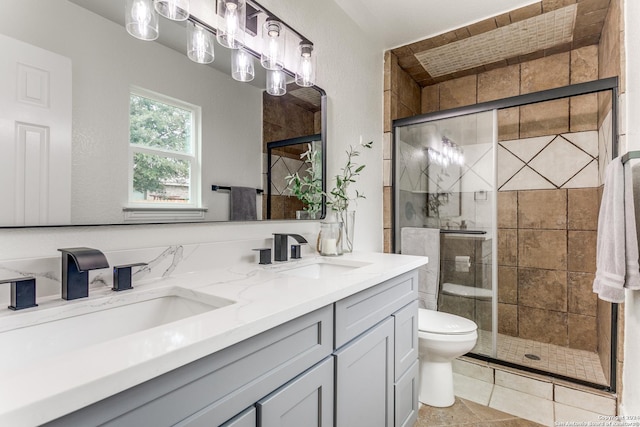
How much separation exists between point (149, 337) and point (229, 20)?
121 centimetres

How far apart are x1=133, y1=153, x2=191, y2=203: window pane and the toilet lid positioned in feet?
4.92

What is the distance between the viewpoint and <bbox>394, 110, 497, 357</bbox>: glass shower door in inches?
91.0

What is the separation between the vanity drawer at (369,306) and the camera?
1.05 meters

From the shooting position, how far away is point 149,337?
608 millimetres

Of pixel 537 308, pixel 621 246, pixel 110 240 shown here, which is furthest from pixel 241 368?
pixel 537 308

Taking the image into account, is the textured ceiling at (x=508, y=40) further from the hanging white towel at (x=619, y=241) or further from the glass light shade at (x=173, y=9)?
the glass light shade at (x=173, y=9)

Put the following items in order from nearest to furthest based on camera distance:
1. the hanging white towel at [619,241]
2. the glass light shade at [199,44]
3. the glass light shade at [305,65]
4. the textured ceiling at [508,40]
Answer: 1. the glass light shade at [199,44]
2. the hanging white towel at [619,241]
3. the glass light shade at [305,65]
4. the textured ceiling at [508,40]

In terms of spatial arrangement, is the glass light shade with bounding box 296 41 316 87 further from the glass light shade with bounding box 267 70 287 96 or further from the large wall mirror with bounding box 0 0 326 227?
the large wall mirror with bounding box 0 0 326 227

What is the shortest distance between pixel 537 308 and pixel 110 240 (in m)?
3.13

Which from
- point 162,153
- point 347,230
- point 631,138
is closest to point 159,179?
point 162,153

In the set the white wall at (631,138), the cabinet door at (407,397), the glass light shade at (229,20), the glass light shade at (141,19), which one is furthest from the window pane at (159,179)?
the white wall at (631,138)

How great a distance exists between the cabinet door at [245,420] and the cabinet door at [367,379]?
351 millimetres

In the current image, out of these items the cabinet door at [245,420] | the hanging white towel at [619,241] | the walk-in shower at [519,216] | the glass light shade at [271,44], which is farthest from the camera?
the walk-in shower at [519,216]

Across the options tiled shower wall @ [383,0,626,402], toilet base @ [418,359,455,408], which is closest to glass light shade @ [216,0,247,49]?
tiled shower wall @ [383,0,626,402]
